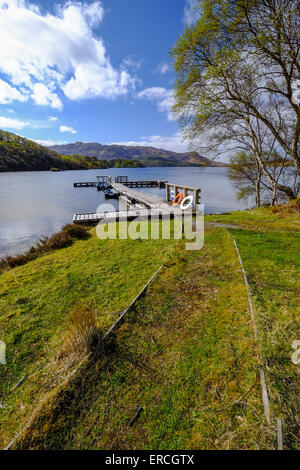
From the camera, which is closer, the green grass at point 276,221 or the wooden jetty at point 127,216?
the green grass at point 276,221

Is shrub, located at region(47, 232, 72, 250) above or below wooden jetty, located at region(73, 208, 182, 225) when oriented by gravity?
below

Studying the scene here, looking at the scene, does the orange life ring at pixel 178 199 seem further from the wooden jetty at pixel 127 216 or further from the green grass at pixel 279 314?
the green grass at pixel 279 314

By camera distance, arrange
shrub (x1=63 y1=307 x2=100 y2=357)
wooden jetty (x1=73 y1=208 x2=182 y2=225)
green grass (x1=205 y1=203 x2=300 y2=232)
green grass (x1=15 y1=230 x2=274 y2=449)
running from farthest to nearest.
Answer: wooden jetty (x1=73 y1=208 x2=182 y2=225) → green grass (x1=205 y1=203 x2=300 y2=232) → shrub (x1=63 y1=307 x2=100 y2=357) → green grass (x1=15 y1=230 x2=274 y2=449)

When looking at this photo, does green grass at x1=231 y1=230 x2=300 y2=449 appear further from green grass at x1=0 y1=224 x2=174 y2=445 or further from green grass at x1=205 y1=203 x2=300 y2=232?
green grass at x1=0 y1=224 x2=174 y2=445

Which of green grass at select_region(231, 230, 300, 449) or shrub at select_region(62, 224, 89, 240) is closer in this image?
green grass at select_region(231, 230, 300, 449)

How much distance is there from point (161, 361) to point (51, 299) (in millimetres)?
3501

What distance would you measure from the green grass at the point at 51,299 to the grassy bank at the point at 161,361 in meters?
0.03

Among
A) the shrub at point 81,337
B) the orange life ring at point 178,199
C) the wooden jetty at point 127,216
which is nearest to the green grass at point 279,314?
the shrub at point 81,337

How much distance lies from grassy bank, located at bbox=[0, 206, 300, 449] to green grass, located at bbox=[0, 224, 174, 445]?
27 millimetres

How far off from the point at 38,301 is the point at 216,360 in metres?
4.50

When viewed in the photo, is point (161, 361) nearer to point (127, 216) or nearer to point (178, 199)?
point (127, 216)

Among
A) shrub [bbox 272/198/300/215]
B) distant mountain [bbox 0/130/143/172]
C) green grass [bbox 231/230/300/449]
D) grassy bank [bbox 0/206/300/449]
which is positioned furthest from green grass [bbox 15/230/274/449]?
distant mountain [bbox 0/130/143/172]

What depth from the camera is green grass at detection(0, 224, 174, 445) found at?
2.85m

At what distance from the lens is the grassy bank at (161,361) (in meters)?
2.20
